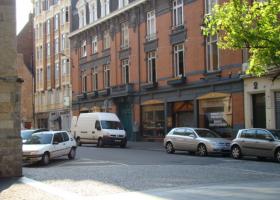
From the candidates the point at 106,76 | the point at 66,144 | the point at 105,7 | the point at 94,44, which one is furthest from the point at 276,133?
the point at 94,44

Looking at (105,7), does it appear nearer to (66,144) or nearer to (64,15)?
(64,15)

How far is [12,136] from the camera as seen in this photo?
16953 mm

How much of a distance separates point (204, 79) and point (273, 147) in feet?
38.8

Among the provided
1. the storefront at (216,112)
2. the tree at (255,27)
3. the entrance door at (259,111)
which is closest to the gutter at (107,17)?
the storefront at (216,112)

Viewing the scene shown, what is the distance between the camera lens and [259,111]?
29750mm

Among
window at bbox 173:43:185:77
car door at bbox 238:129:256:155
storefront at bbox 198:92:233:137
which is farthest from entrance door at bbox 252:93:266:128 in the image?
window at bbox 173:43:185:77

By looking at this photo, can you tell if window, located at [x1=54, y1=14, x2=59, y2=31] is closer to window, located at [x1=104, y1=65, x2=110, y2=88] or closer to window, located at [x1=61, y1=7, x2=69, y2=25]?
window, located at [x1=61, y1=7, x2=69, y2=25]

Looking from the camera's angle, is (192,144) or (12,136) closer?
(12,136)

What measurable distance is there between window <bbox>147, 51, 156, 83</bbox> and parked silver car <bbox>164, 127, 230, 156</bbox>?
1162 cm

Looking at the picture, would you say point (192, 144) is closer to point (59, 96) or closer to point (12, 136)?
point (12, 136)

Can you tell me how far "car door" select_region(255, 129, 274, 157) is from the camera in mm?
22516

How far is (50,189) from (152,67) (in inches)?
1051

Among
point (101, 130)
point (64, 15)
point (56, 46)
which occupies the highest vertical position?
point (64, 15)

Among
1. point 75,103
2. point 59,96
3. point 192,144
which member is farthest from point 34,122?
point 192,144
